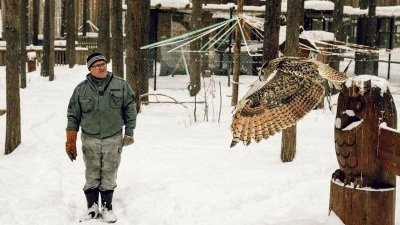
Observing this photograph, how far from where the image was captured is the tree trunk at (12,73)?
780 cm

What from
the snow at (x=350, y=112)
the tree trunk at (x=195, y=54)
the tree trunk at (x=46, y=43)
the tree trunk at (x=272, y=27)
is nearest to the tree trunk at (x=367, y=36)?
the tree trunk at (x=195, y=54)

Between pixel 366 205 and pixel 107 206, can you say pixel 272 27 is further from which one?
pixel 366 205

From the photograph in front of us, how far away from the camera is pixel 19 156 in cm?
777

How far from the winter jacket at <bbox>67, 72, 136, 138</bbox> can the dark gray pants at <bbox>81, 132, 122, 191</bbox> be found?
0.25 feet

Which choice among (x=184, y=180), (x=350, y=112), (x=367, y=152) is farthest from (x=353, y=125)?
(x=184, y=180)

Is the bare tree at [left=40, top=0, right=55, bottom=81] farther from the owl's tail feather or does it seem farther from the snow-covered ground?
the owl's tail feather

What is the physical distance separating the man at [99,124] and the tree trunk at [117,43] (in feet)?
22.3

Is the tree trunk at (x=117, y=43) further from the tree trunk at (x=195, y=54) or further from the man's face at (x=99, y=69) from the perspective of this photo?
the man's face at (x=99, y=69)

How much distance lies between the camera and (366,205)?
3.33m

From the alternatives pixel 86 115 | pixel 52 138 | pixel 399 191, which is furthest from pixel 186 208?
pixel 52 138

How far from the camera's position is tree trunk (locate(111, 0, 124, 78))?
12320 millimetres

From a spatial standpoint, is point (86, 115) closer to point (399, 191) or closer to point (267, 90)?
point (267, 90)

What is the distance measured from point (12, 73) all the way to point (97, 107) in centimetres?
318

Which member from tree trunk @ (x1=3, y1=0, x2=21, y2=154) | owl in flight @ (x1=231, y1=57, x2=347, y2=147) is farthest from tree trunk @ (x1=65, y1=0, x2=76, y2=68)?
owl in flight @ (x1=231, y1=57, x2=347, y2=147)
